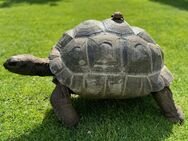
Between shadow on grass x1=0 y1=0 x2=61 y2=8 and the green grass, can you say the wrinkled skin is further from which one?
shadow on grass x1=0 y1=0 x2=61 y2=8

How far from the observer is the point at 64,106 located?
4.51 m

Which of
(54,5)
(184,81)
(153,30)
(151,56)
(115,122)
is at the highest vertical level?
(151,56)

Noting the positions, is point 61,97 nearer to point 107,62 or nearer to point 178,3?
point 107,62

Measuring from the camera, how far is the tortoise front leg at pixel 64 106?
177 inches

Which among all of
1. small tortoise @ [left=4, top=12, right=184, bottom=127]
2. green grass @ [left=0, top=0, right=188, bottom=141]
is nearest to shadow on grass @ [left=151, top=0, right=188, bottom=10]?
green grass @ [left=0, top=0, right=188, bottom=141]

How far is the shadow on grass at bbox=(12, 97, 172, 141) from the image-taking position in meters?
4.34

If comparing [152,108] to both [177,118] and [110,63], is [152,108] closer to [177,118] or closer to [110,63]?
[177,118]

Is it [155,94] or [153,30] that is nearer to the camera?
[155,94]

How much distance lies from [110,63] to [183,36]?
5291 mm

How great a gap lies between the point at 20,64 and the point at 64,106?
28.5 inches

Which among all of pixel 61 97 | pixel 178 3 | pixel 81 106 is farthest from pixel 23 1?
pixel 61 97

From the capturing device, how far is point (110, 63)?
440cm

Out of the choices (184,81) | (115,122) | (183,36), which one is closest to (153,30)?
(183,36)

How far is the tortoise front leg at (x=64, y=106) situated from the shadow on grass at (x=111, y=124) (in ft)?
0.30
